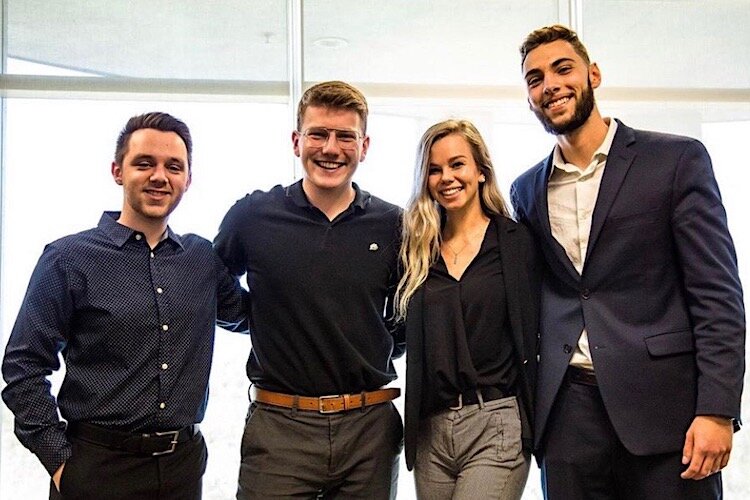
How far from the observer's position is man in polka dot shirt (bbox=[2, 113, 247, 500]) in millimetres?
1814

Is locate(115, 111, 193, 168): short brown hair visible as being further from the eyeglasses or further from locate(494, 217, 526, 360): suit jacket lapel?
locate(494, 217, 526, 360): suit jacket lapel

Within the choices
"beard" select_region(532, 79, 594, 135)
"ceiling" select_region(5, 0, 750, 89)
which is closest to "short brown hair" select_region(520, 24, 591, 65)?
"beard" select_region(532, 79, 594, 135)

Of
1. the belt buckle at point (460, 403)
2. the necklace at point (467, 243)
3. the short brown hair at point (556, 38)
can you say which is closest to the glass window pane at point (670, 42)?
the short brown hair at point (556, 38)

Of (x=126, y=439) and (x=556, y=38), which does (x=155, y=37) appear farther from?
(x=126, y=439)

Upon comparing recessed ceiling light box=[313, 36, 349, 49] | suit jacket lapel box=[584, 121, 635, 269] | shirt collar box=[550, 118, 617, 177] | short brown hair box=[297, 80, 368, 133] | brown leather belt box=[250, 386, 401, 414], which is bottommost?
brown leather belt box=[250, 386, 401, 414]

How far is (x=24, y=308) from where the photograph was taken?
6.14 ft

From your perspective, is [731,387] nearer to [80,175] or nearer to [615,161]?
[615,161]

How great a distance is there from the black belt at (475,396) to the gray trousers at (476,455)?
0.01m

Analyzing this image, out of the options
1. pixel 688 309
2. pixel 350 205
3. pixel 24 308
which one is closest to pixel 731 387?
pixel 688 309

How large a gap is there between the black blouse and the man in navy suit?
131mm

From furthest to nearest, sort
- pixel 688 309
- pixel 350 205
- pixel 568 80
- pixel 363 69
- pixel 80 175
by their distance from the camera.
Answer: pixel 363 69
pixel 80 175
pixel 350 205
pixel 568 80
pixel 688 309

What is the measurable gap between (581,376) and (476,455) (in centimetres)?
A: 35

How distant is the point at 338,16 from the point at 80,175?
1.52m

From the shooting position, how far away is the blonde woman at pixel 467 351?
6.37ft
